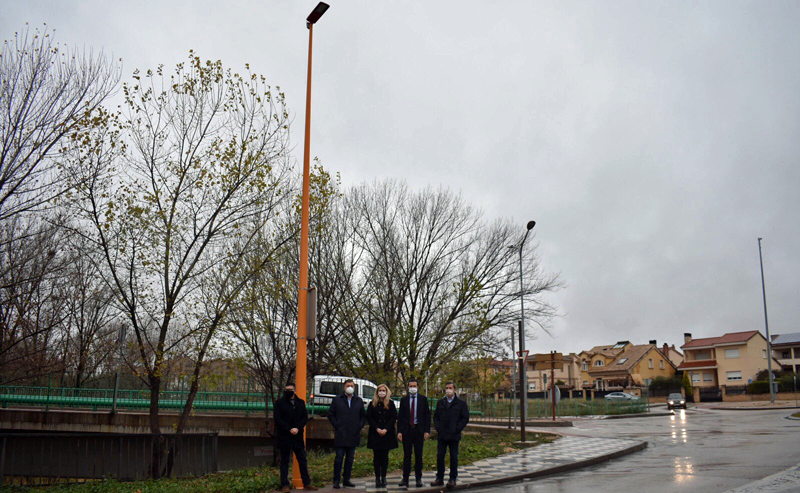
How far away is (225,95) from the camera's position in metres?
15.2

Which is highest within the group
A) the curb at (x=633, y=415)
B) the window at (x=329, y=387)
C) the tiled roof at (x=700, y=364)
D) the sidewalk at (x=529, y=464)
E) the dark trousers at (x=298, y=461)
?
the tiled roof at (x=700, y=364)

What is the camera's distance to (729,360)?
2761 inches

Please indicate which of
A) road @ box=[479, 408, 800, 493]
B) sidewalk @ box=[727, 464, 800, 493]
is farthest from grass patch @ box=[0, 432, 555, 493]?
sidewalk @ box=[727, 464, 800, 493]

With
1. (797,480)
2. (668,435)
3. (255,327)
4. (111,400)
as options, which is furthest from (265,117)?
(668,435)

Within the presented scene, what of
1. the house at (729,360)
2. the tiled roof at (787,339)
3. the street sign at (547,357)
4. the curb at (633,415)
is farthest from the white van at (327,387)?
the tiled roof at (787,339)

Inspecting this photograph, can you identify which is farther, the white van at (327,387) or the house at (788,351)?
the house at (788,351)

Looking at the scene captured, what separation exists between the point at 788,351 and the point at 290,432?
8662 centimetres

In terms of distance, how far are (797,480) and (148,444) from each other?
45.0ft

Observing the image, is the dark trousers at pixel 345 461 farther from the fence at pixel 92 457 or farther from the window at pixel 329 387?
the window at pixel 329 387

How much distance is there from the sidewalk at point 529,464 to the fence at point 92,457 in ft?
17.5

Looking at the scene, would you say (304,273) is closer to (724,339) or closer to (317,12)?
(317,12)

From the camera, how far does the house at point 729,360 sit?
68.5 meters

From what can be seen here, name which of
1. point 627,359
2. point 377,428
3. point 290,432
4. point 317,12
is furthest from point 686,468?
point 627,359

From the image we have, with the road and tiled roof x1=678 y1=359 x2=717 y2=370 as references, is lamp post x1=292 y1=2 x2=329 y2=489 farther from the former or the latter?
tiled roof x1=678 y1=359 x2=717 y2=370
